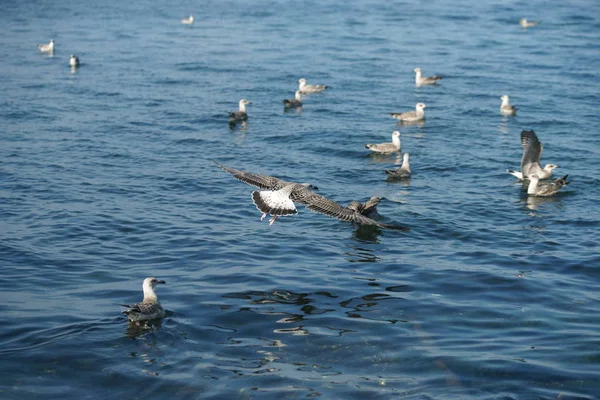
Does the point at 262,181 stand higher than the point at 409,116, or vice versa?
the point at 409,116

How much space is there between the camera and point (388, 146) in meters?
24.6

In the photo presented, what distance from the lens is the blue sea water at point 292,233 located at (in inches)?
472

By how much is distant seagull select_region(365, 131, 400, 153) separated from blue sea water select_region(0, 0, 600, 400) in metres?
0.45

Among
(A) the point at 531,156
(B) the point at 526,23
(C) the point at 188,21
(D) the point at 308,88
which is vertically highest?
(B) the point at 526,23

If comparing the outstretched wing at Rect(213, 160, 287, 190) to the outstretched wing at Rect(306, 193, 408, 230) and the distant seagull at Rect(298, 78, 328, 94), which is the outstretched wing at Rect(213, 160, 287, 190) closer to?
the outstretched wing at Rect(306, 193, 408, 230)

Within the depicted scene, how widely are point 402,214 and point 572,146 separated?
8495 millimetres

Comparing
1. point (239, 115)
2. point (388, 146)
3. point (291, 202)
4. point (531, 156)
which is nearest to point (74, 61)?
point (239, 115)

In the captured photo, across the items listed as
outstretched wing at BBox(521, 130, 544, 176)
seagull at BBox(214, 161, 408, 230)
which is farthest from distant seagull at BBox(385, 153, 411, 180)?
seagull at BBox(214, 161, 408, 230)

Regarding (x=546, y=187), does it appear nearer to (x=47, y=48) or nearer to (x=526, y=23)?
(x=47, y=48)

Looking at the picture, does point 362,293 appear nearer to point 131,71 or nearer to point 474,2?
point 131,71

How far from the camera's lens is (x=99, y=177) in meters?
21.4

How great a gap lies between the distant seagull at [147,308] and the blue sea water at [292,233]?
0.89ft

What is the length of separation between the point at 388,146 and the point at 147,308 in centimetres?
1304

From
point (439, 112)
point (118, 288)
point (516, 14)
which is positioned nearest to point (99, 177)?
point (118, 288)
